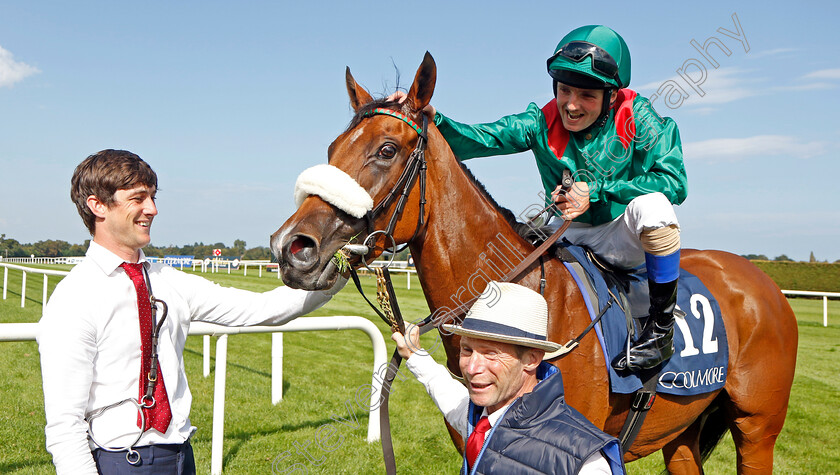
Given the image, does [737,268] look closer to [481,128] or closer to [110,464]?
[481,128]

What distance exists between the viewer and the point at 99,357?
1.79 meters

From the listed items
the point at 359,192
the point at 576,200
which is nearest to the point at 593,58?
the point at 576,200

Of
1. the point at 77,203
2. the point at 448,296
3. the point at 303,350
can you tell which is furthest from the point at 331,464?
the point at 303,350

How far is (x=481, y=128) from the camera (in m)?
2.88

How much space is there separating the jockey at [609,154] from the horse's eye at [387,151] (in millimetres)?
347

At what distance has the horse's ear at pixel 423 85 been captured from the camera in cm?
249

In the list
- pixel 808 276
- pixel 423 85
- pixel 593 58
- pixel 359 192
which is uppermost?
pixel 593 58

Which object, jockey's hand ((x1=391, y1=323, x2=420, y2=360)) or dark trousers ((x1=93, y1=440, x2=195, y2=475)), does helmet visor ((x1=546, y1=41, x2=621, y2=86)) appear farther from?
dark trousers ((x1=93, y1=440, x2=195, y2=475))

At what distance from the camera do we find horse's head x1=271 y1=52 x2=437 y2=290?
83.9 inches

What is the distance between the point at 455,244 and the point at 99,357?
4.41ft

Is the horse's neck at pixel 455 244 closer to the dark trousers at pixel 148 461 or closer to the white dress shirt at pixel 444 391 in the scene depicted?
the white dress shirt at pixel 444 391

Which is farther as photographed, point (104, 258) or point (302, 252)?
point (302, 252)

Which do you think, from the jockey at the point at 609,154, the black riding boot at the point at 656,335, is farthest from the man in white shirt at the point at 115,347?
the black riding boot at the point at 656,335

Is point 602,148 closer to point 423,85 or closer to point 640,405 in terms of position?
point 423,85
